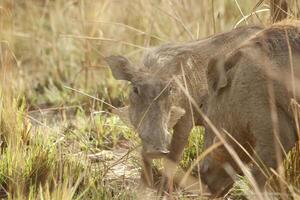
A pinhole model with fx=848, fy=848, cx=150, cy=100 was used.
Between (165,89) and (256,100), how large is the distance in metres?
1.37

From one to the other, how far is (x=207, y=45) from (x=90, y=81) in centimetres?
237

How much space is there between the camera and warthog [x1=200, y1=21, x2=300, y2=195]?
12.0ft

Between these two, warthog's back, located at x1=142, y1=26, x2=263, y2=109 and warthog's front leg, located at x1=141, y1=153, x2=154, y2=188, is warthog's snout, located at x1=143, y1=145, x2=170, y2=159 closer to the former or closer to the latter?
warthog's front leg, located at x1=141, y1=153, x2=154, y2=188

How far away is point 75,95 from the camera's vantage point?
7.22 m

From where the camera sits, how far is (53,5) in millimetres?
10258

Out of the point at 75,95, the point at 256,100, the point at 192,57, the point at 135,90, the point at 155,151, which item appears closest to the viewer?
the point at 256,100

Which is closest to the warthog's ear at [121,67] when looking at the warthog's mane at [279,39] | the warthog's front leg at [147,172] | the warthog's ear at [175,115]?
the warthog's ear at [175,115]

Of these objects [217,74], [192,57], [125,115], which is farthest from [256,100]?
[192,57]

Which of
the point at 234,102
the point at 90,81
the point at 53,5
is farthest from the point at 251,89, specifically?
the point at 53,5

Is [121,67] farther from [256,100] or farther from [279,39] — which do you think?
[256,100]

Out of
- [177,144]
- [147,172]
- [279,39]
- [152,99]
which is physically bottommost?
[147,172]

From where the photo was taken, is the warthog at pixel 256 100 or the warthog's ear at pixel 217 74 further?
the warthog's ear at pixel 217 74

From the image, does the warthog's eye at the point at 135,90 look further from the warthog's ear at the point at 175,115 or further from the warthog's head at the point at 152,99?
the warthog's ear at the point at 175,115

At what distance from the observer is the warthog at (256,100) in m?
3.66
